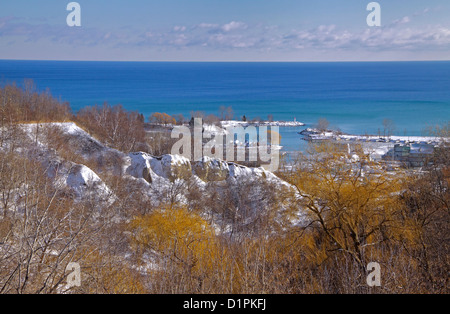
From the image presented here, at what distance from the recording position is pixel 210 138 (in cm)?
4741

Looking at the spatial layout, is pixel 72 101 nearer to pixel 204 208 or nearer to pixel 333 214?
pixel 204 208

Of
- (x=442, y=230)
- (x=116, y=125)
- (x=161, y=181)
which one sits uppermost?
(x=116, y=125)

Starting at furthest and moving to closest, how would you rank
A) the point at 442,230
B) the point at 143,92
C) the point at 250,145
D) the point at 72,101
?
the point at 143,92 < the point at 72,101 < the point at 250,145 < the point at 442,230

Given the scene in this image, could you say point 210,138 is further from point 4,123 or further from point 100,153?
point 4,123

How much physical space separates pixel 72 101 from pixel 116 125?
59864mm

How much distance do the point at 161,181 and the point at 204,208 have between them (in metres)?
4.20

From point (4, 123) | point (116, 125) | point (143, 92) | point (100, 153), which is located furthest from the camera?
point (143, 92)

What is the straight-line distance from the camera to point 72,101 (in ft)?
293

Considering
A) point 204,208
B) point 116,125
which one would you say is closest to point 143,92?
point 116,125

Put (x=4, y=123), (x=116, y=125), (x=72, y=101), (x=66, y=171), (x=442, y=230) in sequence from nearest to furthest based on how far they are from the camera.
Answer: (x=442, y=230), (x=66, y=171), (x=4, y=123), (x=116, y=125), (x=72, y=101)

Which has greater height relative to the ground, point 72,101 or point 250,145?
point 72,101
